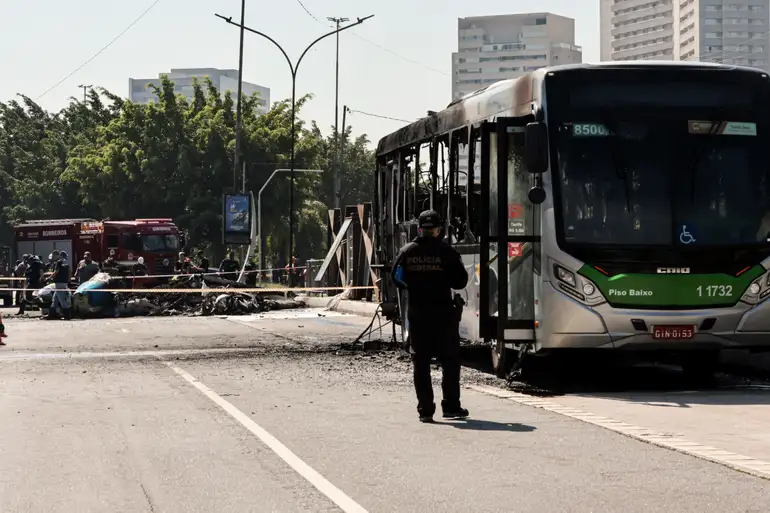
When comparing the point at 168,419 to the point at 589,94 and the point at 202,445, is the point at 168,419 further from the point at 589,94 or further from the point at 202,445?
the point at 589,94

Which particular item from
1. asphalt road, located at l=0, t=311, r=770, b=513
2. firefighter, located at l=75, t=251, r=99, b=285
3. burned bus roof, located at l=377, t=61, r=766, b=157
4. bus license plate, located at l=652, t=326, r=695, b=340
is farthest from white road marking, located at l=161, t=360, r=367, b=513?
firefighter, located at l=75, t=251, r=99, b=285

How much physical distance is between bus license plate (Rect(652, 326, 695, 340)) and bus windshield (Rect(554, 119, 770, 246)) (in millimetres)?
846

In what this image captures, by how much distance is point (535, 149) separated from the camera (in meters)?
14.0

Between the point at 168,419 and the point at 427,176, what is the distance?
7410 millimetres

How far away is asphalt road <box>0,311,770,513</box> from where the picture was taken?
788 centimetres

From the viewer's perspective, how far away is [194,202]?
74.4 metres

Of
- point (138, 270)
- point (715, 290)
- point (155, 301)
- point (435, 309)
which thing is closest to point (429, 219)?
point (435, 309)

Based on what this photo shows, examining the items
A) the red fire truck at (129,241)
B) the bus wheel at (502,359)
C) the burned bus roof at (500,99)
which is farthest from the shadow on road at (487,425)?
the red fire truck at (129,241)

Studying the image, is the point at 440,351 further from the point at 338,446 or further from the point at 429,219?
the point at 338,446

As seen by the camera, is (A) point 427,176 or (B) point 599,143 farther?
(A) point 427,176

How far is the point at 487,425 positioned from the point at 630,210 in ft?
12.6

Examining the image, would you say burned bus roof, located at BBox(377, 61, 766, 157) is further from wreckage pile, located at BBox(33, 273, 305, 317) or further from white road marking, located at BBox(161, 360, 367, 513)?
wreckage pile, located at BBox(33, 273, 305, 317)

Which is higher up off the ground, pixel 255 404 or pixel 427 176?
pixel 427 176

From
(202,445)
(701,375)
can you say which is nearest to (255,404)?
(202,445)
